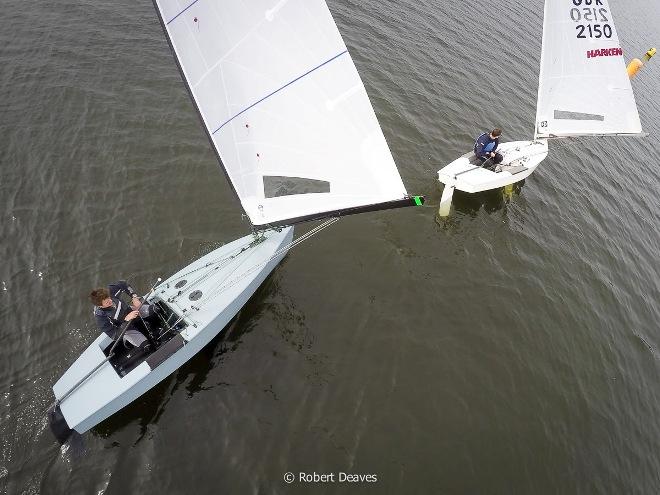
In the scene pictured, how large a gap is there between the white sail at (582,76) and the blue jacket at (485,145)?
95.5 inches

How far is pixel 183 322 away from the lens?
9531mm

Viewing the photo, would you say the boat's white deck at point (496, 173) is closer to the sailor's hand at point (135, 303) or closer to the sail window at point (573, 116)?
the sail window at point (573, 116)

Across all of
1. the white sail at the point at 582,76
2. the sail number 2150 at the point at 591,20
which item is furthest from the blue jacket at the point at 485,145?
the sail number 2150 at the point at 591,20

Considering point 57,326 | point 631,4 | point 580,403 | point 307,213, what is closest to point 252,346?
point 307,213

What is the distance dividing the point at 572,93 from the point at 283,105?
12099 millimetres

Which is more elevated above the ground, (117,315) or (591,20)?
(591,20)

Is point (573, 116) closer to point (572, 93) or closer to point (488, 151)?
point (572, 93)

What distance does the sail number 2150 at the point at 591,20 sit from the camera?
1432cm

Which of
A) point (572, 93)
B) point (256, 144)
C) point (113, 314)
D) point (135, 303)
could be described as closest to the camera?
point (113, 314)

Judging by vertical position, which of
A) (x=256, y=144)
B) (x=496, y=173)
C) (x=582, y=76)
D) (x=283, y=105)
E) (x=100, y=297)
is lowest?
(x=496, y=173)

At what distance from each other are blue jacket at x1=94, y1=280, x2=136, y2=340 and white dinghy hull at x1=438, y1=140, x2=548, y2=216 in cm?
1012

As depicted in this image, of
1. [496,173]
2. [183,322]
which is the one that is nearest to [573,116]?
[496,173]

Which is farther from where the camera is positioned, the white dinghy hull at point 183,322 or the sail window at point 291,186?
the sail window at point 291,186

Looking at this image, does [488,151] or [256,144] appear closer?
[256,144]
